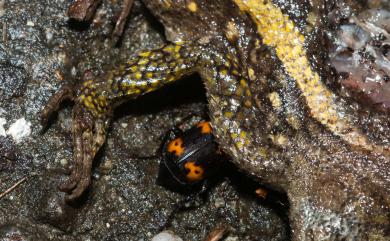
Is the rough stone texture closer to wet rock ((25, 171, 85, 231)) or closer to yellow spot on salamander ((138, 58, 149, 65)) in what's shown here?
wet rock ((25, 171, 85, 231))

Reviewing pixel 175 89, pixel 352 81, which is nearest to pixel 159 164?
pixel 175 89

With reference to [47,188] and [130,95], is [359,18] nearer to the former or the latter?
[130,95]

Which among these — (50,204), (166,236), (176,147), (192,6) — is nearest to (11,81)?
(50,204)

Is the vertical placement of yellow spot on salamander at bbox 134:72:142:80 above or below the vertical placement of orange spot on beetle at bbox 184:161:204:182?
above

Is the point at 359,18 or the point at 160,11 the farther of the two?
the point at 160,11

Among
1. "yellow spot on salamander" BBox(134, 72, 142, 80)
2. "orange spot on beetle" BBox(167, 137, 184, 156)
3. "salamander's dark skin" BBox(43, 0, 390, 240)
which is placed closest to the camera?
"salamander's dark skin" BBox(43, 0, 390, 240)

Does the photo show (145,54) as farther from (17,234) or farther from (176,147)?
(17,234)

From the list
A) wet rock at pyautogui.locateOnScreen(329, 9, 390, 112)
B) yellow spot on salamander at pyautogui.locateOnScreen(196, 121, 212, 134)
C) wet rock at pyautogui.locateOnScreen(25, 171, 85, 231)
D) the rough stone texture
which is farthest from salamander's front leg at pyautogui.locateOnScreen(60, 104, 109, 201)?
wet rock at pyautogui.locateOnScreen(329, 9, 390, 112)
